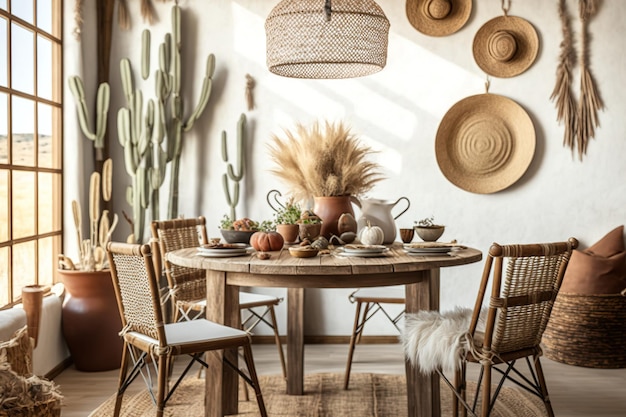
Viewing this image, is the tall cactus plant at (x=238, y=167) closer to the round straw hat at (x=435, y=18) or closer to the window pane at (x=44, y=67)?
the window pane at (x=44, y=67)

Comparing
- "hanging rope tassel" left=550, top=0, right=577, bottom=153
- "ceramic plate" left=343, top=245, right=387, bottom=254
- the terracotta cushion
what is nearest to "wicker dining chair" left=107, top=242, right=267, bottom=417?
"ceramic plate" left=343, top=245, right=387, bottom=254

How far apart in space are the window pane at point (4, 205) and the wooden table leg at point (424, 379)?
2.05m

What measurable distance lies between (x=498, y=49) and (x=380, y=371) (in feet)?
7.33

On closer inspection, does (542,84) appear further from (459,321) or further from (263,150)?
(459,321)

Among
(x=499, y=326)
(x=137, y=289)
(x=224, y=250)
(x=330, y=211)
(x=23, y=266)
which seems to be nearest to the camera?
(x=499, y=326)

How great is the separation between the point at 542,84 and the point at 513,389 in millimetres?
2074

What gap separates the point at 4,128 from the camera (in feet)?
11.1

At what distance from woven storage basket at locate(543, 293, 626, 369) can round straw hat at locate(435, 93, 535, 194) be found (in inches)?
37.6

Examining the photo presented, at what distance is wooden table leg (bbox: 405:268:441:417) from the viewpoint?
2.70m

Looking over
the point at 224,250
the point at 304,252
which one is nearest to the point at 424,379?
the point at 304,252

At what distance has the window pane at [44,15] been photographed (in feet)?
12.6

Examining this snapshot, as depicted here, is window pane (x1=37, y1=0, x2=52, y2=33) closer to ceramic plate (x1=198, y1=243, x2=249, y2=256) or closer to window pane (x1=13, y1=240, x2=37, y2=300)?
window pane (x1=13, y1=240, x2=37, y2=300)

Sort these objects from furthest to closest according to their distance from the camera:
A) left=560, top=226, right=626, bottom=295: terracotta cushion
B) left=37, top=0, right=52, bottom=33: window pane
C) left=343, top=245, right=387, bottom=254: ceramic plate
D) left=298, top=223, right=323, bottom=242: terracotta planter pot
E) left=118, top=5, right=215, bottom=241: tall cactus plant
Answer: left=118, top=5, right=215, bottom=241: tall cactus plant < left=560, top=226, right=626, bottom=295: terracotta cushion < left=37, top=0, right=52, bottom=33: window pane < left=298, top=223, right=323, bottom=242: terracotta planter pot < left=343, top=245, right=387, bottom=254: ceramic plate

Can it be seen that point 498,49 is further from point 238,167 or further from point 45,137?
point 45,137
